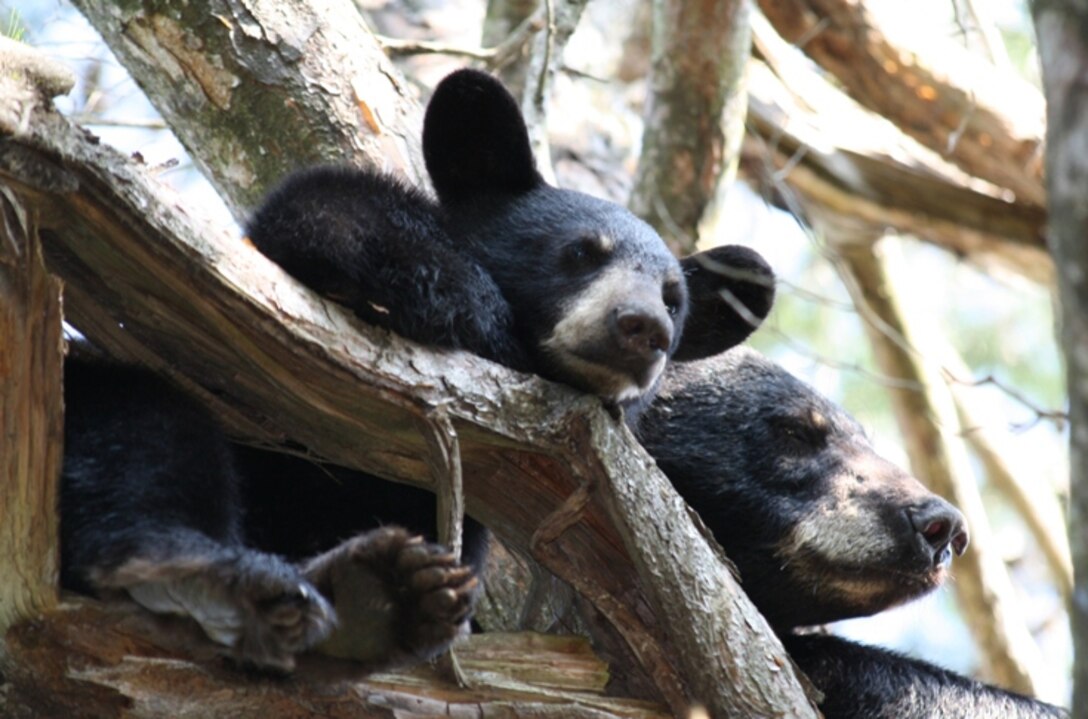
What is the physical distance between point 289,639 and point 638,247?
248 cm

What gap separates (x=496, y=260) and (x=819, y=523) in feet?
6.79

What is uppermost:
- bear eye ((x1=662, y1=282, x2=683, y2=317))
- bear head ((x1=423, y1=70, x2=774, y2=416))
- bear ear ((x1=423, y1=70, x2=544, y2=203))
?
bear ear ((x1=423, y1=70, x2=544, y2=203))

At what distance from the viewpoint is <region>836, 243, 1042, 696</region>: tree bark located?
10711mm

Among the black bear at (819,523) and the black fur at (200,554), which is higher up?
the black fur at (200,554)

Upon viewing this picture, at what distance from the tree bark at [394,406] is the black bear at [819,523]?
1.31 metres

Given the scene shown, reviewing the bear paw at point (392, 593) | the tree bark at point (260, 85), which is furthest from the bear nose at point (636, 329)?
the tree bark at point (260, 85)

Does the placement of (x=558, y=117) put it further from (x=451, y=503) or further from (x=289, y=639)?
(x=289, y=639)

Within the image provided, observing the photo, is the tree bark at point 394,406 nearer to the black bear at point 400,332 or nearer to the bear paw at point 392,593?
the black bear at point 400,332

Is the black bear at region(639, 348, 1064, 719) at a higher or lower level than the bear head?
lower

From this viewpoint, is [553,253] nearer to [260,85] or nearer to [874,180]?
[260,85]

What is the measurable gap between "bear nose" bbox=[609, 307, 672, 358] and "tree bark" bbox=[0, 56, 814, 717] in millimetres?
256

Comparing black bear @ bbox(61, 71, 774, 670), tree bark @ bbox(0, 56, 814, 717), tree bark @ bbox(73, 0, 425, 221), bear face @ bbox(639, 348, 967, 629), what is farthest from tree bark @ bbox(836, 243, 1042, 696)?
tree bark @ bbox(0, 56, 814, 717)

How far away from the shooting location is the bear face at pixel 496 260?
4648 mm

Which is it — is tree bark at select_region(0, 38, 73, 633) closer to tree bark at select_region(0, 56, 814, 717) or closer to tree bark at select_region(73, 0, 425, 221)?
tree bark at select_region(0, 56, 814, 717)
